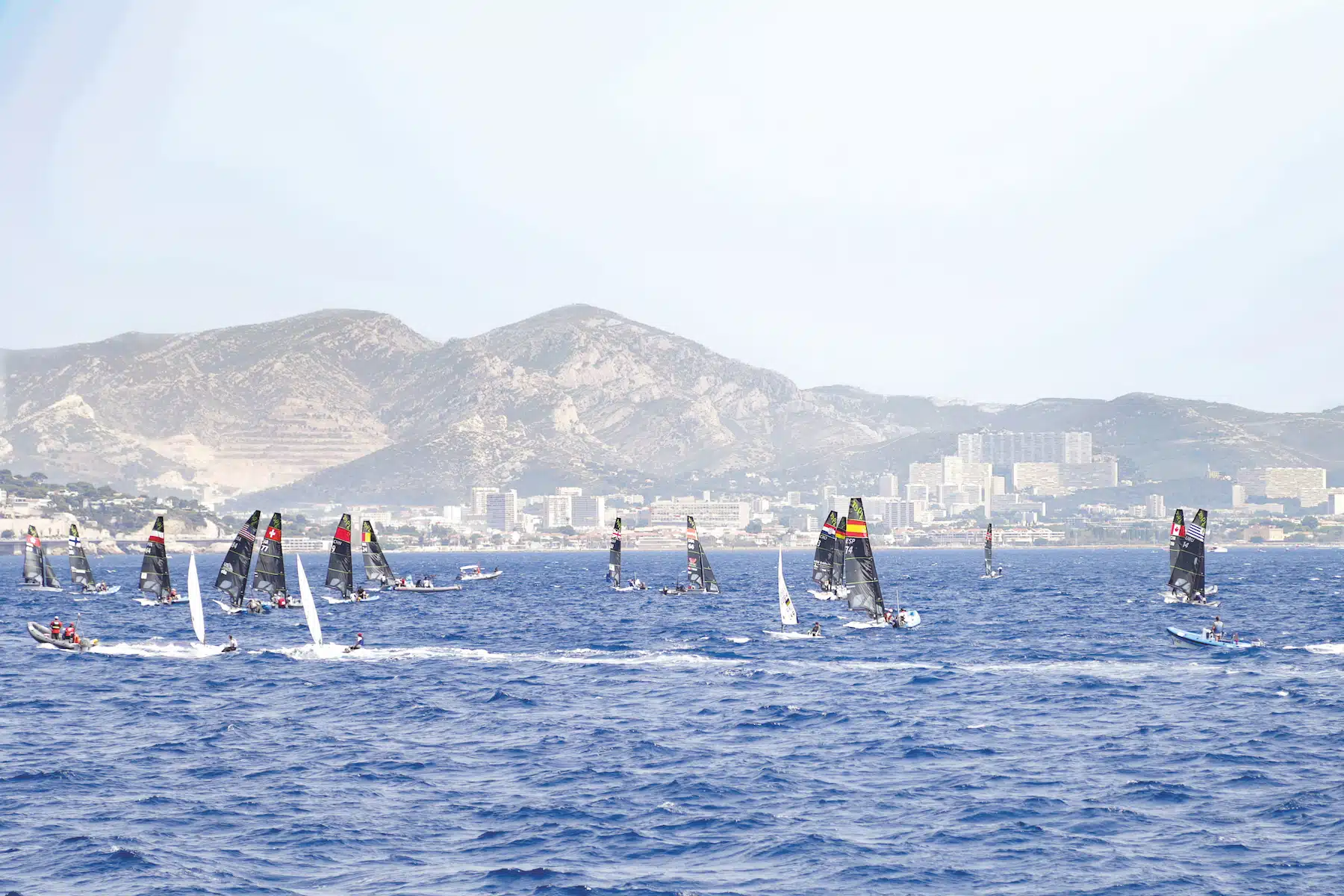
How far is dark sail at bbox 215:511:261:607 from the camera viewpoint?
426 feet

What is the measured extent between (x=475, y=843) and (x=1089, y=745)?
92.5ft

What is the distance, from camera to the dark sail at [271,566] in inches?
5487

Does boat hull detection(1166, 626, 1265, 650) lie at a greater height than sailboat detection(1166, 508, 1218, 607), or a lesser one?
lesser

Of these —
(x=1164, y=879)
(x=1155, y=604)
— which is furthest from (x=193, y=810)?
(x=1155, y=604)

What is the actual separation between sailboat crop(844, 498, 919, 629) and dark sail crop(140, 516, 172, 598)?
2702 inches

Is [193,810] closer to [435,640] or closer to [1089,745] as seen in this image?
[1089,745]

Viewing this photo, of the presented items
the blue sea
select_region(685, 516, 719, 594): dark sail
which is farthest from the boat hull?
select_region(685, 516, 719, 594): dark sail

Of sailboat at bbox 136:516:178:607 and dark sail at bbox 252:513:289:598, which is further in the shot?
sailboat at bbox 136:516:178:607

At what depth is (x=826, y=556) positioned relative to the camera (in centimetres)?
16075

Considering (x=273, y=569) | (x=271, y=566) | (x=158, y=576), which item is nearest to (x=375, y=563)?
(x=158, y=576)

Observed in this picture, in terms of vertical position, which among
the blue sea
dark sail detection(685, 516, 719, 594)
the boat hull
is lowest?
the blue sea

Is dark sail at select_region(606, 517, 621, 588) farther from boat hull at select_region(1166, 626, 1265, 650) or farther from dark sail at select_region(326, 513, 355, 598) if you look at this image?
boat hull at select_region(1166, 626, 1265, 650)

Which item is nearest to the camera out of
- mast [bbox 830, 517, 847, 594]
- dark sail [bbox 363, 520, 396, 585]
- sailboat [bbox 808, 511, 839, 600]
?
mast [bbox 830, 517, 847, 594]

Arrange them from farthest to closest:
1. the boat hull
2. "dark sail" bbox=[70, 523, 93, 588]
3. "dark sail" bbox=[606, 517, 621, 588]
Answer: "dark sail" bbox=[606, 517, 621, 588] < "dark sail" bbox=[70, 523, 93, 588] < the boat hull
